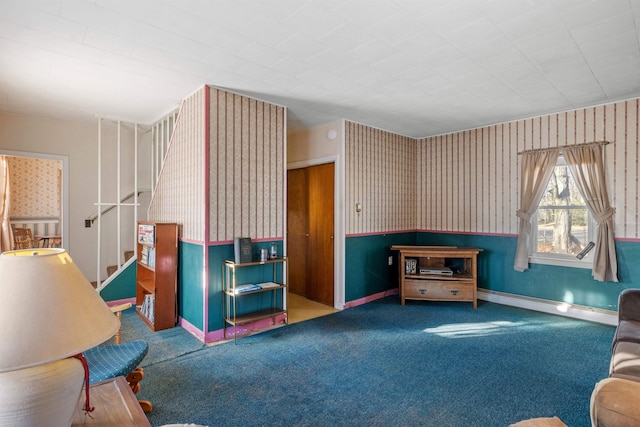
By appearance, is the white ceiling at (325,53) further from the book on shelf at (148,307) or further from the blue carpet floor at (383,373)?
the blue carpet floor at (383,373)

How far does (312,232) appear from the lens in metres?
4.85

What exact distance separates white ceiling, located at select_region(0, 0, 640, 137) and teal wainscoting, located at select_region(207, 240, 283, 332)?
1.64 metres

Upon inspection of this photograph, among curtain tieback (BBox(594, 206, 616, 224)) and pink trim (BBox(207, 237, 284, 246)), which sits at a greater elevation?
curtain tieback (BBox(594, 206, 616, 224))

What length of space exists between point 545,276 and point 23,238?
7963mm

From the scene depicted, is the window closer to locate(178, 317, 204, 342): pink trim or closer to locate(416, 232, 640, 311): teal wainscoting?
locate(416, 232, 640, 311): teal wainscoting

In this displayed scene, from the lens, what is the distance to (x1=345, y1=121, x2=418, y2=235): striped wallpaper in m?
4.50

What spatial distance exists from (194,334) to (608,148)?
198 inches

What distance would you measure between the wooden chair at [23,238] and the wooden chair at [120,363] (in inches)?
179

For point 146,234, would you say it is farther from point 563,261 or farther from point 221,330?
point 563,261

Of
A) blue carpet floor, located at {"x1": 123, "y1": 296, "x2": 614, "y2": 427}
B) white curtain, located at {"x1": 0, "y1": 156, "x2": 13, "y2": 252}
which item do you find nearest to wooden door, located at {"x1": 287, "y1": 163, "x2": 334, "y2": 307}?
blue carpet floor, located at {"x1": 123, "y1": 296, "x2": 614, "y2": 427}

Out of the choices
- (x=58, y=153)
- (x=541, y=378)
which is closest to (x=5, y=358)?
(x=541, y=378)

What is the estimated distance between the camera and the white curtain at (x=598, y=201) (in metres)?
3.76

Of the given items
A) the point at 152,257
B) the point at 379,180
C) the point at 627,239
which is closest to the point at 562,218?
the point at 627,239

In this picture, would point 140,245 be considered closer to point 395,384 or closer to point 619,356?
point 395,384
